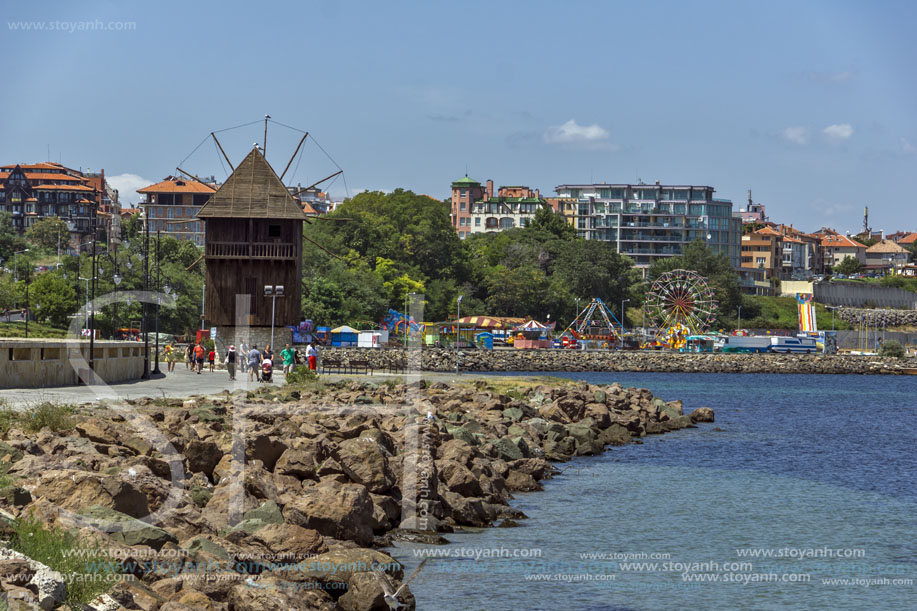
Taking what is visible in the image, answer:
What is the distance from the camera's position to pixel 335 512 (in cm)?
1544

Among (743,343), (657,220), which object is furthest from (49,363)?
(657,220)

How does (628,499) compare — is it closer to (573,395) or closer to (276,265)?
(573,395)

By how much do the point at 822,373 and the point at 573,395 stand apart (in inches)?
3270

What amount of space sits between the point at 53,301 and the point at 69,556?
3086 inches

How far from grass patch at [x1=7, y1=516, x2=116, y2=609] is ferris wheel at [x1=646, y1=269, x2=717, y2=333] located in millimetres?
110287

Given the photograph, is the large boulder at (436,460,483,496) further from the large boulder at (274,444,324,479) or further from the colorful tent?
the colorful tent

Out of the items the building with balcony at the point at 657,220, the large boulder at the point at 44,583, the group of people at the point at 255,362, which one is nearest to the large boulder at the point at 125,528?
the large boulder at the point at 44,583

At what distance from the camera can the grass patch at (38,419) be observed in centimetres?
1922

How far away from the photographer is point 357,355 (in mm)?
86312

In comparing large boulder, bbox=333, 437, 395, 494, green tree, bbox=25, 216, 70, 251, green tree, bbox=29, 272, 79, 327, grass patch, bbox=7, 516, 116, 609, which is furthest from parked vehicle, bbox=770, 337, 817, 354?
grass patch, bbox=7, 516, 116, 609

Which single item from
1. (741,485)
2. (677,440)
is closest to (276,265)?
(677,440)

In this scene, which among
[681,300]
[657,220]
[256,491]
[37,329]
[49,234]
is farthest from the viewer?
[657,220]

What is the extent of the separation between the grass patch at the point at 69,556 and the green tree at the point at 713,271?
136 meters

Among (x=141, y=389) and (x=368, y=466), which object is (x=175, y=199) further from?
(x=368, y=466)
